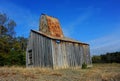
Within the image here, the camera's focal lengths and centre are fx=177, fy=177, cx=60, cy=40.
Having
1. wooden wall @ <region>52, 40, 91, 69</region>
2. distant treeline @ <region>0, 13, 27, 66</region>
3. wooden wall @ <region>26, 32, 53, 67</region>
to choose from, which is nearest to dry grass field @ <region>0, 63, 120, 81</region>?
wooden wall @ <region>26, 32, 53, 67</region>

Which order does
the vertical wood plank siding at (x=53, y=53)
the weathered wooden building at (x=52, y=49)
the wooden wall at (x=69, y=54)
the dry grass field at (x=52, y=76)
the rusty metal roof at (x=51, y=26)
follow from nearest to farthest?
the dry grass field at (x=52, y=76)
the vertical wood plank siding at (x=53, y=53)
the weathered wooden building at (x=52, y=49)
the wooden wall at (x=69, y=54)
the rusty metal roof at (x=51, y=26)

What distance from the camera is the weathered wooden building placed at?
2102 cm

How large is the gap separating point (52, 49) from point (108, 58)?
21.5m

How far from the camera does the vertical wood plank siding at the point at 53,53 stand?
2088cm

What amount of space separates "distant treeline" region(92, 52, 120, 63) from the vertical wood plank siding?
14054 mm

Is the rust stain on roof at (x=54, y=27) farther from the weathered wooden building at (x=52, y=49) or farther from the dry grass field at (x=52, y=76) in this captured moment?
the dry grass field at (x=52, y=76)

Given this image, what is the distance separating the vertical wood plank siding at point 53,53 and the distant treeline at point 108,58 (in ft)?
46.1

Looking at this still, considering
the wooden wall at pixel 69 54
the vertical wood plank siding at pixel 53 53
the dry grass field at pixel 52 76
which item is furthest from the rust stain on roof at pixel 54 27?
the dry grass field at pixel 52 76

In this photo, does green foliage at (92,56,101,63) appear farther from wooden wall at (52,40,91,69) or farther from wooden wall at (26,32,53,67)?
wooden wall at (26,32,53,67)

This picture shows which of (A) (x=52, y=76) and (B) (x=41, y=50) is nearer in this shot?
(A) (x=52, y=76)

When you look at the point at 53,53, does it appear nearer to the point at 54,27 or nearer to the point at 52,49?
the point at 52,49

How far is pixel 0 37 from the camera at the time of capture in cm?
3691

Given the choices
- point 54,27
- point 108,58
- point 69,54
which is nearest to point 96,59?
point 108,58

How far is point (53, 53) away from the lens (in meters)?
20.7
